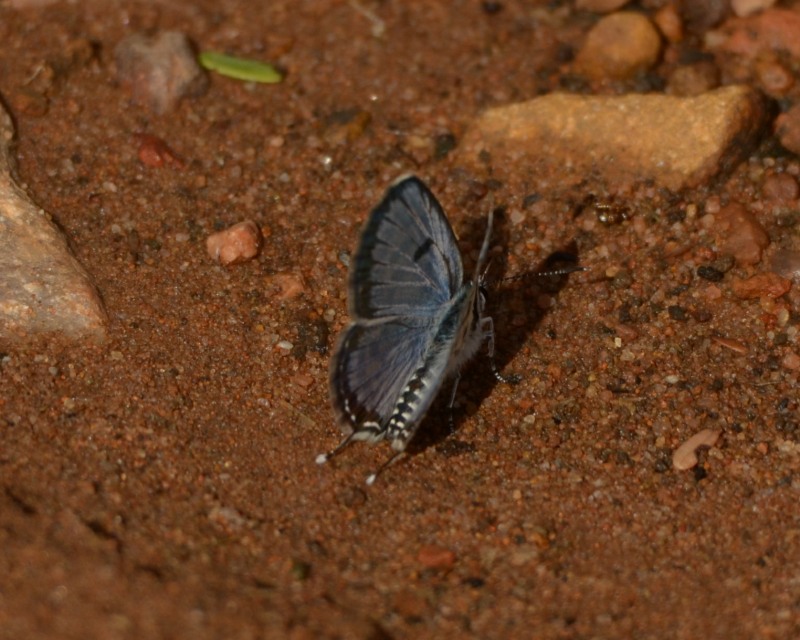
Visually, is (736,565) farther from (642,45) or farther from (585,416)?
(642,45)

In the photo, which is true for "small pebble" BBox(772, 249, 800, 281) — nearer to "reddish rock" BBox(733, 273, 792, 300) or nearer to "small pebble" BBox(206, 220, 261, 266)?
"reddish rock" BBox(733, 273, 792, 300)

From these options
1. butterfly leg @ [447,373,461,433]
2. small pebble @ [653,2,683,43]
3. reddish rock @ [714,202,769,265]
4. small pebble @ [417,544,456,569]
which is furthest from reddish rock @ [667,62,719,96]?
small pebble @ [417,544,456,569]

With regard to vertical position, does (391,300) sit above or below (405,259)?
below

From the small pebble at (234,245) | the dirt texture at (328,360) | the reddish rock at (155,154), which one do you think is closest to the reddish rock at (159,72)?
the dirt texture at (328,360)

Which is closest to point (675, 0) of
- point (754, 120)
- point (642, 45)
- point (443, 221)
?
point (642, 45)

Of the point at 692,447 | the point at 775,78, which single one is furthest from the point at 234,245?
the point at 775,78

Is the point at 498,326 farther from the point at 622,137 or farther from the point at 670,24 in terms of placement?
the point at 670,24

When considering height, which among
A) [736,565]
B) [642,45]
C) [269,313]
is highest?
[642,45]
